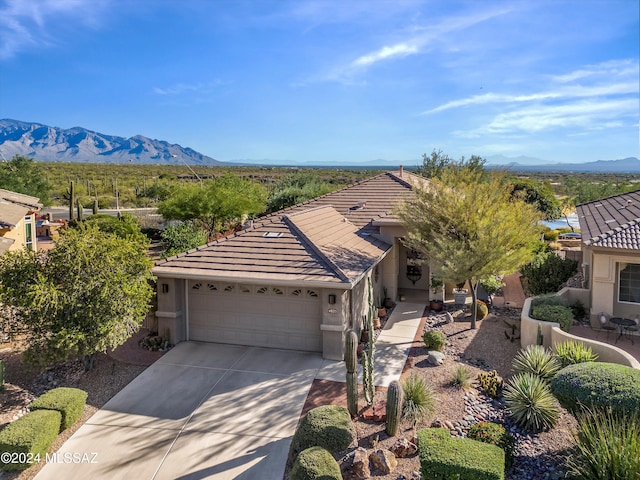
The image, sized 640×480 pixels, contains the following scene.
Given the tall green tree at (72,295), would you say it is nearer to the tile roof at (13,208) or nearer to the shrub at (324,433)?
the shrub at (324,433)

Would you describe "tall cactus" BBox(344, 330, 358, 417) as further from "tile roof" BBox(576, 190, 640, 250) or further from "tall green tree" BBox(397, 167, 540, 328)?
"tile roof" BBox(576, 190, 640, 250)

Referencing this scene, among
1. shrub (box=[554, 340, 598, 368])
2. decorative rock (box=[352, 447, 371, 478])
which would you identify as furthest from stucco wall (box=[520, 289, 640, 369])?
decorative rock (box=[352, 447, 371, 478])

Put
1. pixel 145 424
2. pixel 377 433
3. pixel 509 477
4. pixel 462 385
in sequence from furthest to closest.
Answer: pixel 462 385, pixel 145 424, pixel 377 433, pixel 509 477

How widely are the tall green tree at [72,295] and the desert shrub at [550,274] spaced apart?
14.9 m

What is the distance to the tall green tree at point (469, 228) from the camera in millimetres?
14180

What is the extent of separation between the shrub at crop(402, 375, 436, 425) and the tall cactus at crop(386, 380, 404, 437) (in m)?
0.57

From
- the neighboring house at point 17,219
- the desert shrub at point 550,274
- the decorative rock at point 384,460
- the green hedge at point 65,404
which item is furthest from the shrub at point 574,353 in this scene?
the neighboring house at point 17,219

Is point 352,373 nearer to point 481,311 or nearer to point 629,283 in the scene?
point 481,311

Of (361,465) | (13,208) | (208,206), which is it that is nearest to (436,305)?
(361,465)

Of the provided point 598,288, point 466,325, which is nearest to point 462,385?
point 466,325

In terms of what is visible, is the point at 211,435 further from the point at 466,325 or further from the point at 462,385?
the point at 466,325

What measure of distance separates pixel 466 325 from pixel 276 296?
6.91 meters

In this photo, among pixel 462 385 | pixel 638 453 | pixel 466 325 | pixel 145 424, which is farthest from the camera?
pixel 466 325

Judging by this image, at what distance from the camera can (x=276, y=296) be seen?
43.9 feet
